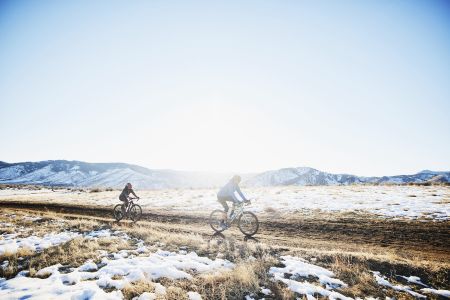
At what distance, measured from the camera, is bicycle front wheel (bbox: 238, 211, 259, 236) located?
12.7m

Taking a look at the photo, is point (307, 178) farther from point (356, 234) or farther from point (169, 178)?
point (356, 234)

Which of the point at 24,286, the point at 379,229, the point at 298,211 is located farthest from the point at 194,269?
the point at 298,211

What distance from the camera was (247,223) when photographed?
12.9m

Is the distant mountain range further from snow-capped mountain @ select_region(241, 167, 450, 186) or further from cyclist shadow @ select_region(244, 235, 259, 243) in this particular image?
cyclist shadow @ select_region(244, 235, 259, 243)

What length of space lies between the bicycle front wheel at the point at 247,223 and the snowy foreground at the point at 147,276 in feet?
10.8

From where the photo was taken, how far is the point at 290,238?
12.9m

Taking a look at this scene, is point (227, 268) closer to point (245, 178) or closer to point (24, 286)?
point (24, 286)

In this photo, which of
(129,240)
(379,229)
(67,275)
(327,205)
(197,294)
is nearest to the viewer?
(197,294)

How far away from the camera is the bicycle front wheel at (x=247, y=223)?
12.7 metres

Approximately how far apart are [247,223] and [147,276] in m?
6.02

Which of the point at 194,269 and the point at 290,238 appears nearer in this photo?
the point at 194,269

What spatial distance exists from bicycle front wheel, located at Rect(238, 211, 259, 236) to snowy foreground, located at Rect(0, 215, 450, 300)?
10.8 feet

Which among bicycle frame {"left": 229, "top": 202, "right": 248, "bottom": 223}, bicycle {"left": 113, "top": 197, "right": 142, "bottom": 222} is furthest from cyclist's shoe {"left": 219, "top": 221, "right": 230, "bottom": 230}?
bicycle {"left": 113, "top": 197, "right": 142, "bottom": 222}

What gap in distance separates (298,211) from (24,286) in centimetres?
1698
